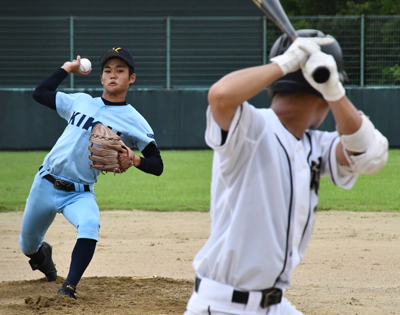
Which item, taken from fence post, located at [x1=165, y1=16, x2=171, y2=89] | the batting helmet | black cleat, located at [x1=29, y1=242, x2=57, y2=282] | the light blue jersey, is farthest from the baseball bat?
fence post, located at [x1=165, y1=16, x2=171, y2=89]

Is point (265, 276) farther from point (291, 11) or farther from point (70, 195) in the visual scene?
point (291, 11)

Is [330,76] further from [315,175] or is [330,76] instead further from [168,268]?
[168,268]

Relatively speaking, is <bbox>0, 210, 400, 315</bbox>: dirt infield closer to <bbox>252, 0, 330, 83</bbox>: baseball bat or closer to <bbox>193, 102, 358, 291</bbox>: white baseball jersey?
<bbox>193, 102, 358, 291</bbox>: white baseball jersey

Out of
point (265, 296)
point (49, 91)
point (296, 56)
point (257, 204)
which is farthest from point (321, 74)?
point (49, 91)

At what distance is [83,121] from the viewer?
4039mm

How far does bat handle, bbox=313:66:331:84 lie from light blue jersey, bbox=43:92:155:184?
8.16 ft

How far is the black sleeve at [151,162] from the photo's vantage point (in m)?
3.90

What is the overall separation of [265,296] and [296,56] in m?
0.83

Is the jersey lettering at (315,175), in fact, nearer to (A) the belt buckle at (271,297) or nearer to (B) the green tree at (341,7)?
(A) the belt buckle at (271,297)

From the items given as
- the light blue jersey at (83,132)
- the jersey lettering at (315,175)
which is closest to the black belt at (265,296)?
the jersey lettering at (315,175)

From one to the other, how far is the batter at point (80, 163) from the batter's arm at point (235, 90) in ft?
7.16

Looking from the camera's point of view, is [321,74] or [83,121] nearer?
[321,74]

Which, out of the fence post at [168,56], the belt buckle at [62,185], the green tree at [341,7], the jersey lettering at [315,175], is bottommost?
the belt buckle at [62,185]

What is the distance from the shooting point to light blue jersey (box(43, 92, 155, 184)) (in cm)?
397
